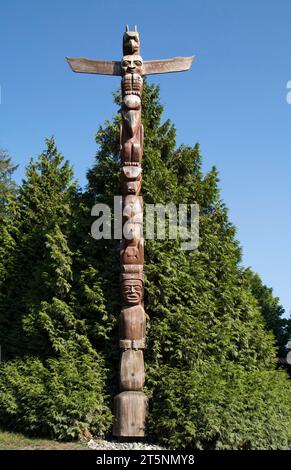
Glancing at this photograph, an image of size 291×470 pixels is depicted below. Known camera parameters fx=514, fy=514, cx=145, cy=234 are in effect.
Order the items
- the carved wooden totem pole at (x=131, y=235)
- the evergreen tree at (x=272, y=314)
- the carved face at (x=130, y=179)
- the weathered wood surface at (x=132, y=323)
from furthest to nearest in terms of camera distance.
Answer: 1. the evergreen tree at (x=272, y=314)
2. the carved face at (x=130, y=179)
3. the weathered wood surface at (x=132, y=323)
4. the carved wooden totem pole at (x=131, y=235)

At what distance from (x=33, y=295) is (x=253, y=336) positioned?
5.03 meters

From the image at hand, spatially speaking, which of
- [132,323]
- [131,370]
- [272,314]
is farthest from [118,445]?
[272,314]

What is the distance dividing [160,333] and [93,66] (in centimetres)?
572

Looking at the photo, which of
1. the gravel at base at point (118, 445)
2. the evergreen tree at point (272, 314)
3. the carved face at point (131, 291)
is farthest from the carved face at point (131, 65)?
the evergreen tree at point (272, 314)

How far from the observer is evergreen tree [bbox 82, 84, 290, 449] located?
938 centimetres

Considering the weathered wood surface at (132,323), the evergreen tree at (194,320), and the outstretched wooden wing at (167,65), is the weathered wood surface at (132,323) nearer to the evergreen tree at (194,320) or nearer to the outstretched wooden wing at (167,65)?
the evergreen tree at (194,320)

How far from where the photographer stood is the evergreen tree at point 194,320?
369 inches

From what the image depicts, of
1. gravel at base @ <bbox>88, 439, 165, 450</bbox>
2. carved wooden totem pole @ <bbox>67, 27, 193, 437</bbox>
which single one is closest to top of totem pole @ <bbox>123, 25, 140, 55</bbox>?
carved wooden totem pole @ <bbox>67, 27, 193, 437</bbox>

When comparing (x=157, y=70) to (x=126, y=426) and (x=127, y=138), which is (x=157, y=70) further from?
(x=126, y=426)

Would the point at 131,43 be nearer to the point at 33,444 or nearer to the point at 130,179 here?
the point at 130,179

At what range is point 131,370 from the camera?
967 centimetres

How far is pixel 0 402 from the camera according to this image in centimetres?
1030

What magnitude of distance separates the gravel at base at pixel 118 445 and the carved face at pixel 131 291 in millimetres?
2563
